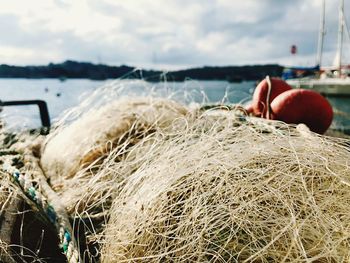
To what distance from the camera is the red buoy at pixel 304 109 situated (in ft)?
8.07

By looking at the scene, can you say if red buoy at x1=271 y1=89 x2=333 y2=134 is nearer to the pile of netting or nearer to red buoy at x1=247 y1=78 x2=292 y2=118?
red buoy at x1=247 y1=78 x2=292 y2=118

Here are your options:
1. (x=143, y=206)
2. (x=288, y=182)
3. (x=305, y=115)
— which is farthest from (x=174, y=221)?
(x=305, y=115)

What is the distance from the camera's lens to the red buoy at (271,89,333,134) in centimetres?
246

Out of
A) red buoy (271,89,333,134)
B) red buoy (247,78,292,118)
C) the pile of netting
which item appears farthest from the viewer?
red buoy (247,78,292,118)

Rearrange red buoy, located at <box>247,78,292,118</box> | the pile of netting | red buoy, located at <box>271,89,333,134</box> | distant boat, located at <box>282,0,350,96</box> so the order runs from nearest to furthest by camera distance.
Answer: the pile of netting → red buoy, located at <box>271,89,333,134</box> → red buoy, located at <box>247,78,292,118</box> → distant boat, located at <box>282,0,350,96</box>

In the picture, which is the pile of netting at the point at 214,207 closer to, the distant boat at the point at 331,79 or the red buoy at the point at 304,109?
the red buoy at the point at 304,109

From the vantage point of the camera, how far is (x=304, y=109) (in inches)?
97.2

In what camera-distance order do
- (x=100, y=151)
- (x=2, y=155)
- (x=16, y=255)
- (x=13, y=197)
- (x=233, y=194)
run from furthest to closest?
(x=2, y=155) → (x=100, y=151) → (x=13, y=197) → (x=16, y=255) → (x=233, y=194)

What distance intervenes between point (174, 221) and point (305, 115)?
1485 mm

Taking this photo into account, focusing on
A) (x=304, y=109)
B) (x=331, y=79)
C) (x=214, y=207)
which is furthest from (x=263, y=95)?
(x=331, y=79)

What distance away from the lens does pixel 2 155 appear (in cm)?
255

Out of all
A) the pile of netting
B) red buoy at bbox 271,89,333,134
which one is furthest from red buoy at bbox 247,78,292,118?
the pile of netting

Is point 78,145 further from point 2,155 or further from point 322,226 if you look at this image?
point 322,226

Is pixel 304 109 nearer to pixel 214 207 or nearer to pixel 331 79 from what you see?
pixel 214 207
